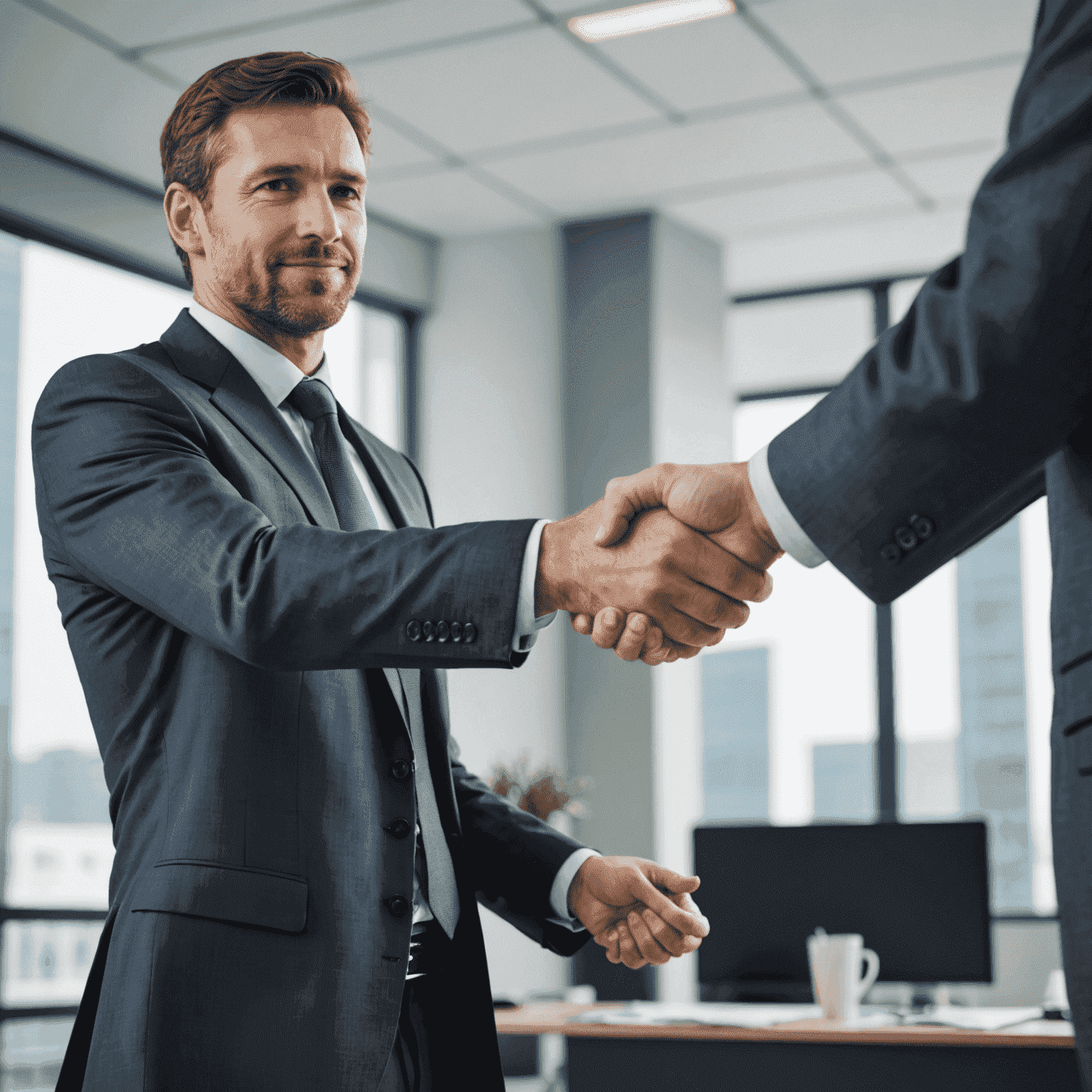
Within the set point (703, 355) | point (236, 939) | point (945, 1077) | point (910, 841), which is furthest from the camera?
point (703, 355)

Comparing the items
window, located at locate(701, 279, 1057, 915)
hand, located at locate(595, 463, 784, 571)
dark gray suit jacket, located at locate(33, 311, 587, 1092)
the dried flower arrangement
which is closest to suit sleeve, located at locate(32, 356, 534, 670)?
dark gray suit jacket, located at locate(33, 311, 587, 1092)

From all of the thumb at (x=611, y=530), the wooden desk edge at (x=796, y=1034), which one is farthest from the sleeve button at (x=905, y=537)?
the wooden desk edge at (x=796, y=1034)

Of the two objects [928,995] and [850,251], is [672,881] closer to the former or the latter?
[928,995]

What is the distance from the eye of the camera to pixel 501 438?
5535 millimetres

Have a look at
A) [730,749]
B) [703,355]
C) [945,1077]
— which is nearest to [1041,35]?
[945,1077]

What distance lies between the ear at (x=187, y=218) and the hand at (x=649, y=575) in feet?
1.85

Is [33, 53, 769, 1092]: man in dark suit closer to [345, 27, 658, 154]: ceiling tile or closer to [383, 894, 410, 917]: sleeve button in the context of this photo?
[383, 894, 410, 917]: sleeve button

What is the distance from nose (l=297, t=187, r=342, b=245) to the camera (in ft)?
4.89

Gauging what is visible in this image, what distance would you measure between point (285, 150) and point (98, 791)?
10.7ft

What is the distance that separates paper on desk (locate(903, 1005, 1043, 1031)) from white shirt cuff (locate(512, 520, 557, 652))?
6.63ft

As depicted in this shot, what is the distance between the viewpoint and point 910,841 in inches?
125

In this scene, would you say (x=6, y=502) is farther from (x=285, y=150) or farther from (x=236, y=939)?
(x=236, y=939)

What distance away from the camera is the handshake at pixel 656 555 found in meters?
1.24

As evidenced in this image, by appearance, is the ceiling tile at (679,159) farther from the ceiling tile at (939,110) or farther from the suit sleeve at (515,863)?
the suit sleeve at (515,863)
